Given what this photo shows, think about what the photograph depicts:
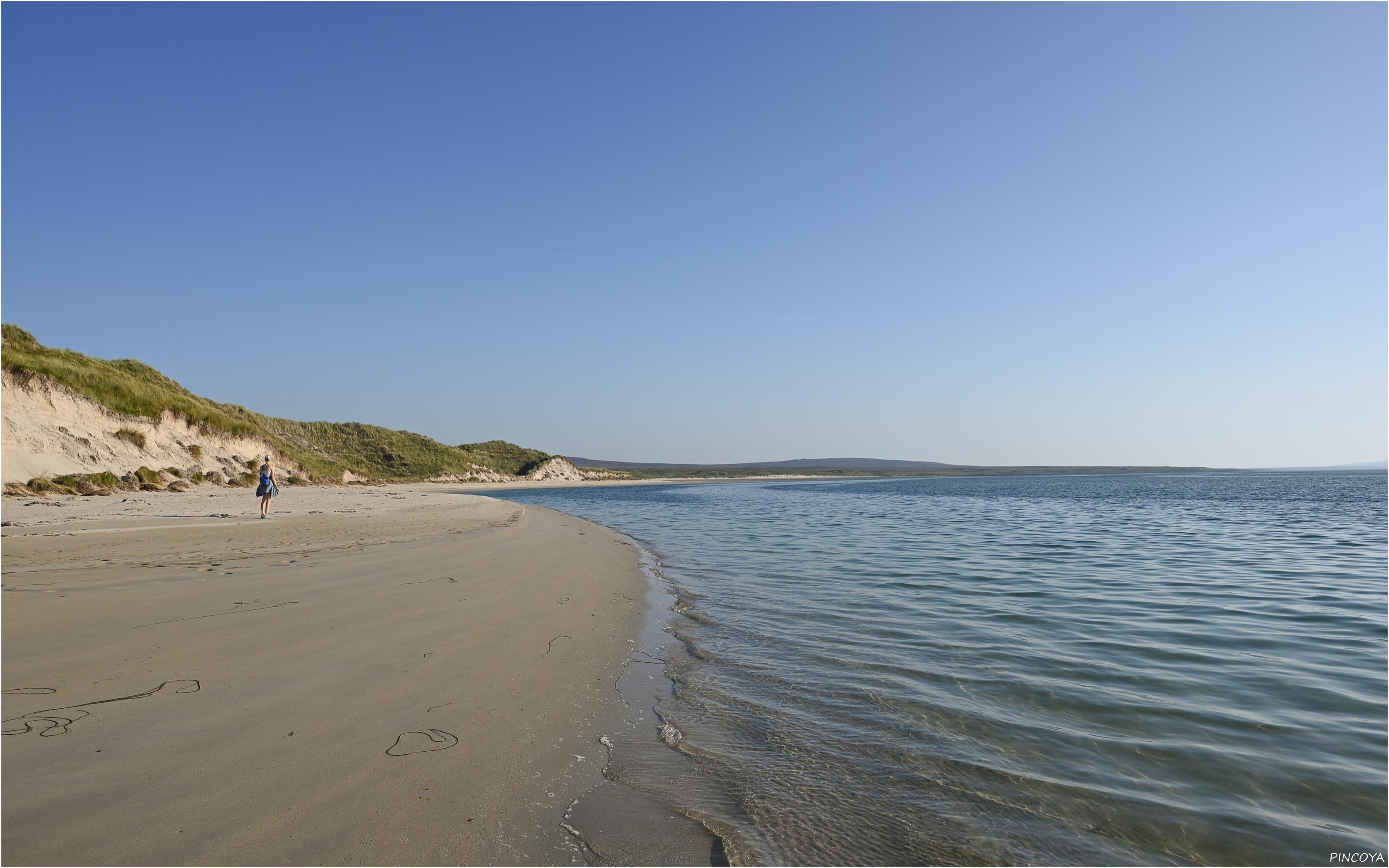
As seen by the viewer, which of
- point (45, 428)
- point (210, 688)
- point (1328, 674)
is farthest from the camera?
point (45, 428)

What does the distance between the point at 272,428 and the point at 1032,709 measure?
68.5 meters

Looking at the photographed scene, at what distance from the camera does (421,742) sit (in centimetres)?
390

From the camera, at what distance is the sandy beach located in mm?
2887

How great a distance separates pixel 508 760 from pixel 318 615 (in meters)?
4.21

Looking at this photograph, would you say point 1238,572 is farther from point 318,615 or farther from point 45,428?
point 45,428

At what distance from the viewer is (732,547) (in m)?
15.9

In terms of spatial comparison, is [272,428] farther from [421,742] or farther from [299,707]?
[421,742]

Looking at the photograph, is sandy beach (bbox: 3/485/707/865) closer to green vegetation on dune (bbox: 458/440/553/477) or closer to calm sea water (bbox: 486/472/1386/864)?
calm sea water (bbox: 486/472/1386/864)

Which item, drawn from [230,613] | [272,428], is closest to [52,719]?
[230,613]

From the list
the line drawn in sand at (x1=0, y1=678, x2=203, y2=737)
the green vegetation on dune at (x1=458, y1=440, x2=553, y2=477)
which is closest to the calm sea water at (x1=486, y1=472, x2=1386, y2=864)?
the line drawn in sand at (x1=0, y1=678, x2=203, y2=737)

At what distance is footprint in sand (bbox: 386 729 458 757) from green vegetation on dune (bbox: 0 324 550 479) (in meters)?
32.0

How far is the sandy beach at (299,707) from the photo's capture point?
2.89m

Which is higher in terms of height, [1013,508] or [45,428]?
[45,428]

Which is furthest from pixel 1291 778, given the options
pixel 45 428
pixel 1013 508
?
pixel 45 428
